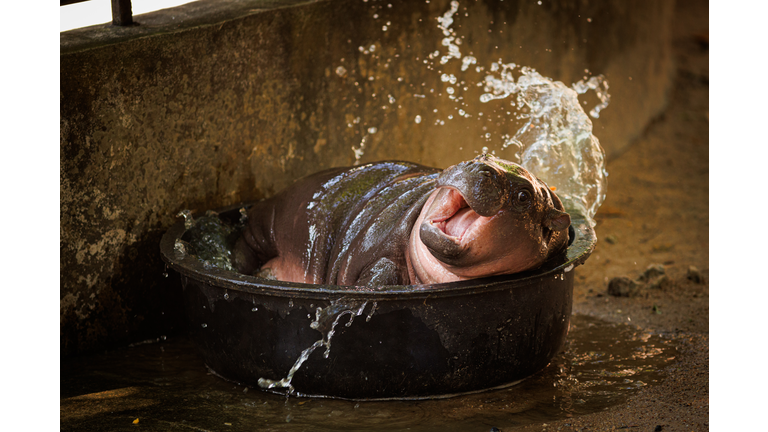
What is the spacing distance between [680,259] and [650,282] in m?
0.59

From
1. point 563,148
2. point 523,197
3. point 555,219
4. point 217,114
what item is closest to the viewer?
point 523,197

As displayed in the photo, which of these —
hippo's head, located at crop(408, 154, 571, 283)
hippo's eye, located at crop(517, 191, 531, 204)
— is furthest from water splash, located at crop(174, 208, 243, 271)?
hippo's eye, located at crop(517, 191, 531, 204)

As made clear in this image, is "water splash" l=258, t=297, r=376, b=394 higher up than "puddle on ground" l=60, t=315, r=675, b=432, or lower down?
higher up

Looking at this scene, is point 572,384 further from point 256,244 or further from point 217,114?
point 217,114

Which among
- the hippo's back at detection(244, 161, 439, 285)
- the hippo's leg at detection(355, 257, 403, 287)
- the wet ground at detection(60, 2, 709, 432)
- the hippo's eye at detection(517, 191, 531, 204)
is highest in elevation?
the hippo's eye at detection(517, 191, 531, 204)

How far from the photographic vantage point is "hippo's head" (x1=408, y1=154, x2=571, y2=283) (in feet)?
10.8

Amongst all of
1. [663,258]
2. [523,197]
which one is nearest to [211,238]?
[523,197]

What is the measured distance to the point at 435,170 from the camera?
436 centimetres

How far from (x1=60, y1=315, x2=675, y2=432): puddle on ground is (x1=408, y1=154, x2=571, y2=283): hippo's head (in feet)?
1.97

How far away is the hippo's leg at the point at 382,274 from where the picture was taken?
3.74 m

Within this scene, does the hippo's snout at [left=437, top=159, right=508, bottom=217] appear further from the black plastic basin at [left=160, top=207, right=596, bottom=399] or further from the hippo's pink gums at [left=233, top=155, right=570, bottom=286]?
the black plastic basin at [left=160, top=207, right=596, bottom=399]

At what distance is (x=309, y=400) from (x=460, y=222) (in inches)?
41.2

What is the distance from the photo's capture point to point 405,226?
3.85 meters

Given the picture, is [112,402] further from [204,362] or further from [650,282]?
[650,282]
